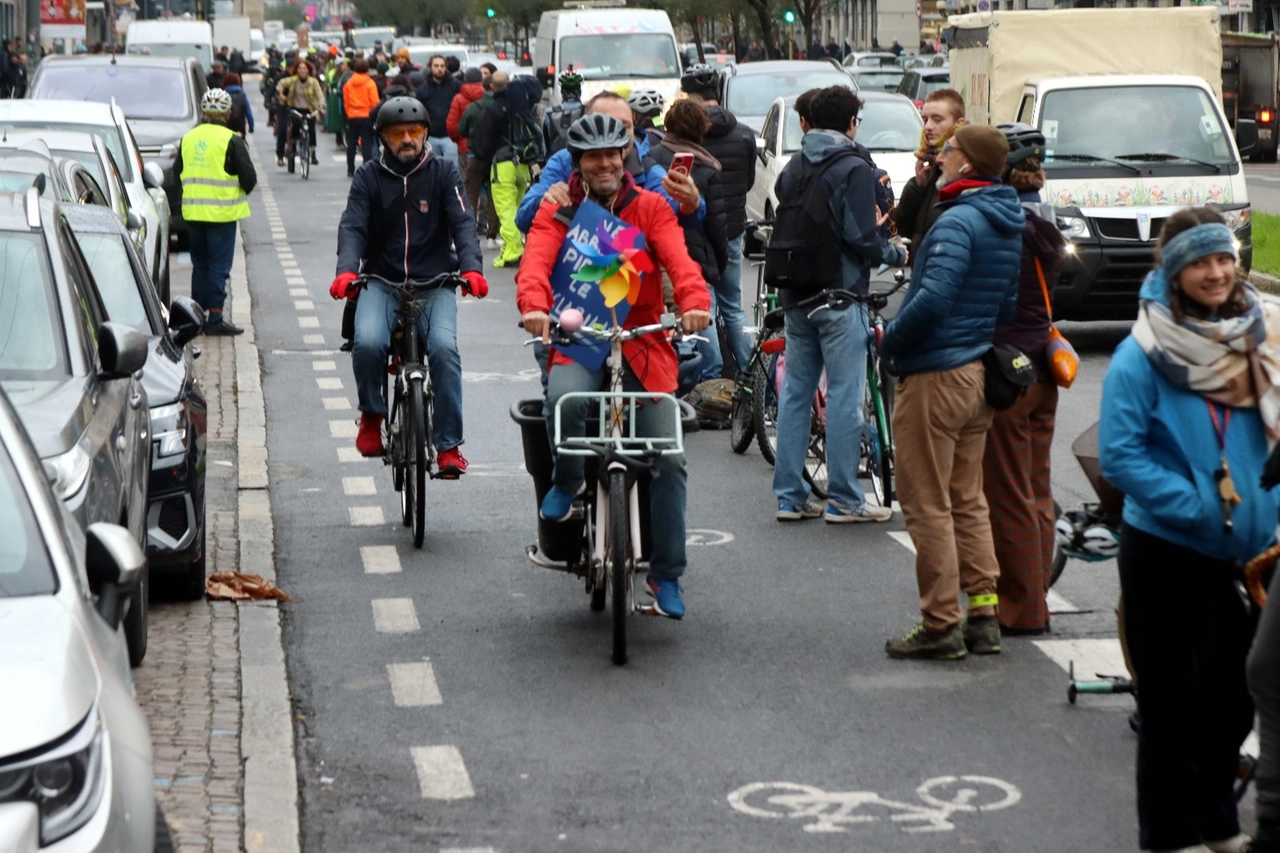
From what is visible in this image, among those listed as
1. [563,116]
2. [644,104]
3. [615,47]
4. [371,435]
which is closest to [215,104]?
[563,116]

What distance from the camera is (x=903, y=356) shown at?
24.2 feet

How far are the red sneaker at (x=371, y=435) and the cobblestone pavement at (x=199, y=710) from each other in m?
0.71

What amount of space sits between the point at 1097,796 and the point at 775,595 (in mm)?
2719

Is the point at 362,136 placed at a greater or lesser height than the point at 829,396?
greater

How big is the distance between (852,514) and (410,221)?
95.8 inches

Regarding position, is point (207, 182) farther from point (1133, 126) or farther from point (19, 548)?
point (19, 548)

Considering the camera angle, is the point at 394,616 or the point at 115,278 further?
the point at 115,278

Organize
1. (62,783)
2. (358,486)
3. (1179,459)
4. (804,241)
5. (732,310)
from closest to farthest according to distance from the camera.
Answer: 1. (62,783)
2. (1179,459)
3. (804,241)
4. (358,486)
5. (732,310)

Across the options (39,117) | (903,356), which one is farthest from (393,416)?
(39,117)

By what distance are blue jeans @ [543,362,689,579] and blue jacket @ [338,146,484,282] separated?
2.04m

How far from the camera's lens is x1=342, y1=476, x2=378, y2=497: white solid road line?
10.8m

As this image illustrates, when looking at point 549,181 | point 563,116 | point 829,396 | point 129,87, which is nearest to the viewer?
point 549,181

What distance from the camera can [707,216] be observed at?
11680 millimetres

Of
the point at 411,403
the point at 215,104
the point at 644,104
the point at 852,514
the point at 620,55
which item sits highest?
the point at 620,55
